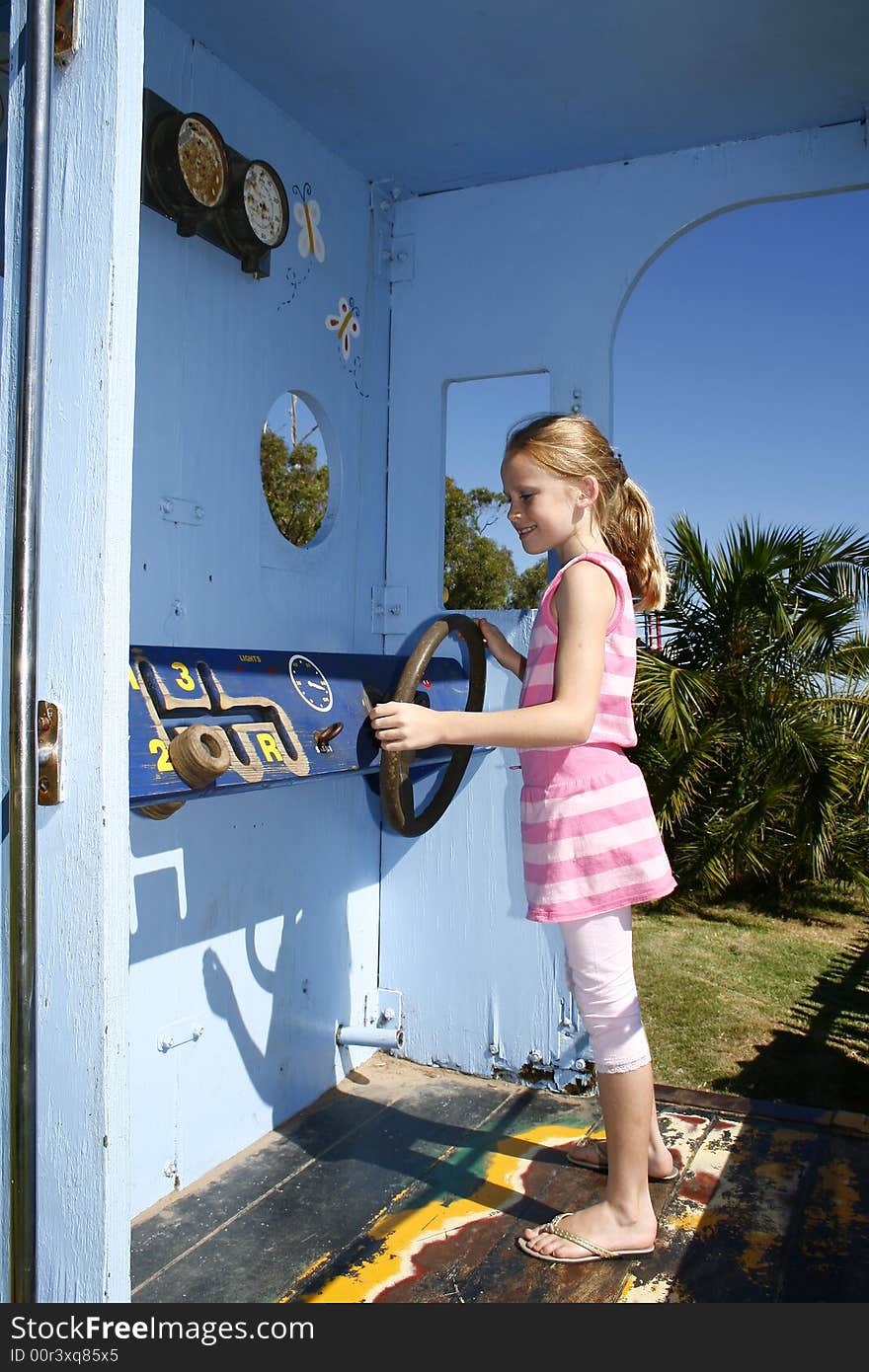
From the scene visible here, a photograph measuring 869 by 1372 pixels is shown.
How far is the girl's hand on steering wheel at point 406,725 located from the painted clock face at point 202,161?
55.9 inches

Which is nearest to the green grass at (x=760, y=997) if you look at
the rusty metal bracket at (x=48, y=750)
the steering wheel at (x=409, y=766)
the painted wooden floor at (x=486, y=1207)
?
the painted wooden floor at (x=486, y=1207)

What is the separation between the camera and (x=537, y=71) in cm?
281

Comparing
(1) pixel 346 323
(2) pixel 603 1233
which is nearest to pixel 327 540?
(1) pixel 346 323

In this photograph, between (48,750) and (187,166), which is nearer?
(48,750)

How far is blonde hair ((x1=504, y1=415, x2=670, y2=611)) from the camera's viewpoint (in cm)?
229

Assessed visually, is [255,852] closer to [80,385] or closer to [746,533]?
[80,385]

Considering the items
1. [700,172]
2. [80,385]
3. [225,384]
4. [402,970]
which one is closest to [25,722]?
[80,385]

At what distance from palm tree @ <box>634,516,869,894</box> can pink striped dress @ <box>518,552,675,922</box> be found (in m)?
5.67

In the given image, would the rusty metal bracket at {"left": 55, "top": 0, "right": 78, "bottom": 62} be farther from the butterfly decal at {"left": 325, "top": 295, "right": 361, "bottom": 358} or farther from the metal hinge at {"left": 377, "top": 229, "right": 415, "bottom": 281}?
the metal hinge at {"left": 377, "top": 229, "right": 415, "bottom": 281}

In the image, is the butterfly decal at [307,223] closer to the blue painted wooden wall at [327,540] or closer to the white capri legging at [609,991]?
the blue painted wooden wall at [327,540]

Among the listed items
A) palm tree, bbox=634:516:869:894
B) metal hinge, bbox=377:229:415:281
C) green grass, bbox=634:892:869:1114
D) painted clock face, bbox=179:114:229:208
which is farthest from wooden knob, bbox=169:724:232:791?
palm tree, bbox=634:516:869:894

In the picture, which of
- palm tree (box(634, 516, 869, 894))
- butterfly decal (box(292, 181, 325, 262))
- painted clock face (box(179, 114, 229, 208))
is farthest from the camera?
palm tree (box(634, 516, 869, 894))

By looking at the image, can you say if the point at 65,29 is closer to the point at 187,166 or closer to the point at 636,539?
the point at 187,166

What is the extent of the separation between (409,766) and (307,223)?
1763 mm
